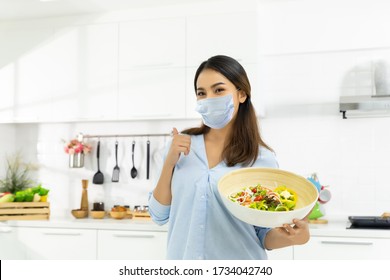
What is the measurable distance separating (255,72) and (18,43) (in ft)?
6.16

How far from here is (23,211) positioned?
12.0 ft

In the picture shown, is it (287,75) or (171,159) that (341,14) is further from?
(171,159)

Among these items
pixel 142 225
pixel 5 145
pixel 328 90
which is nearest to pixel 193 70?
pixel 328 90

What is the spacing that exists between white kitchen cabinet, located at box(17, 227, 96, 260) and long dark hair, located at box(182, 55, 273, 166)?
6.38ft

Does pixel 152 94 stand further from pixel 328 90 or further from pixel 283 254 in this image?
pixel 283 254

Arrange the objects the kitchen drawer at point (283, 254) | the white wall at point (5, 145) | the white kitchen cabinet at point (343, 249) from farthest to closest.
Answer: the white wall at point (5, 145)
the kitchen drawer at point (283, 254)
the white kitchen cabinet at point (343, 249)

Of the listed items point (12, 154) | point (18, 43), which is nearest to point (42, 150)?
point (12, 154)

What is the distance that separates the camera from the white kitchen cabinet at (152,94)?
→ 3570mm

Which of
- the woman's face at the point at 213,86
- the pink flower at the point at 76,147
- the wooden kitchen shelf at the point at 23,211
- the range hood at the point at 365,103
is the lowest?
the wooden kitchen shelf at the point at 23,211

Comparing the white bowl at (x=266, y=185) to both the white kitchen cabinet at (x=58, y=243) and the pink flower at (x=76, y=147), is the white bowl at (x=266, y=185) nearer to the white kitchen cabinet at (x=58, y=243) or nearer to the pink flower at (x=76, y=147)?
the white kitchen cabinet at (x=58, y=243)

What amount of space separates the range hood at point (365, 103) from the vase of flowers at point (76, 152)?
1930 mm

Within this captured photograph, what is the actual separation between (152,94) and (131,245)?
1.06 m

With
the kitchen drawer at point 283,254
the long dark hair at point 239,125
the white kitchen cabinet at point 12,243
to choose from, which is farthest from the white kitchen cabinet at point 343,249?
the white kitchen cabinet at point 12,243

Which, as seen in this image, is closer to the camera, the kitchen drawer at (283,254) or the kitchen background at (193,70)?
the kitchen drawer at (283,254)
